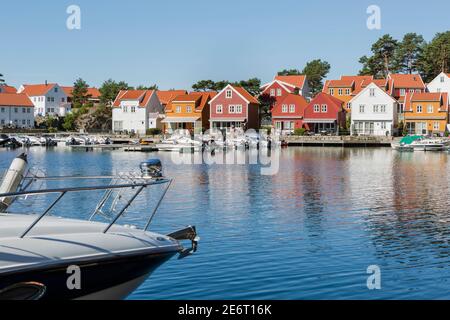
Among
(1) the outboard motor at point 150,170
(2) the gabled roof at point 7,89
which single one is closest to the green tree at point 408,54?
(2) the gabled roof at point 7,89

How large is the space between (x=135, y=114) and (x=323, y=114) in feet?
108

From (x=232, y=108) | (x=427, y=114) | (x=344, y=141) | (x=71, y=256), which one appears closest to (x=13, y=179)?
(x=71, y=256)

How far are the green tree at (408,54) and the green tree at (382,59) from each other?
134cm

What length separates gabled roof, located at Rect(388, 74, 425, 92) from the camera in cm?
10544

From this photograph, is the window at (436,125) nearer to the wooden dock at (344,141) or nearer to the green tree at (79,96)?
the wooden dock at (344,141)

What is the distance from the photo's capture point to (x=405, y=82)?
106 meters

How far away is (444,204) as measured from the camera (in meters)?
29.6

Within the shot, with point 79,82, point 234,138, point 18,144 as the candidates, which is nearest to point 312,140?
point 234,138

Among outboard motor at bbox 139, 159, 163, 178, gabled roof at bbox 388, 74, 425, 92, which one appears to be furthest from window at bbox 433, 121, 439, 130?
outboard motor at bbox 139, 159, 163, 178

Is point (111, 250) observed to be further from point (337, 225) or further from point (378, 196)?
point (378, 196)

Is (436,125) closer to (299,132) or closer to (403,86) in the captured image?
(403,86)

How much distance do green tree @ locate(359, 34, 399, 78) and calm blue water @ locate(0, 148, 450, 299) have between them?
3630 inches

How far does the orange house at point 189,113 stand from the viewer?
102688mm

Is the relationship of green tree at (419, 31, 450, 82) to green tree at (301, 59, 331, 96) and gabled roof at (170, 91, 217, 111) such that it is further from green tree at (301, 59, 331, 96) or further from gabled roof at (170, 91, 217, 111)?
gabled roof at (170, 91, 217, 111)
